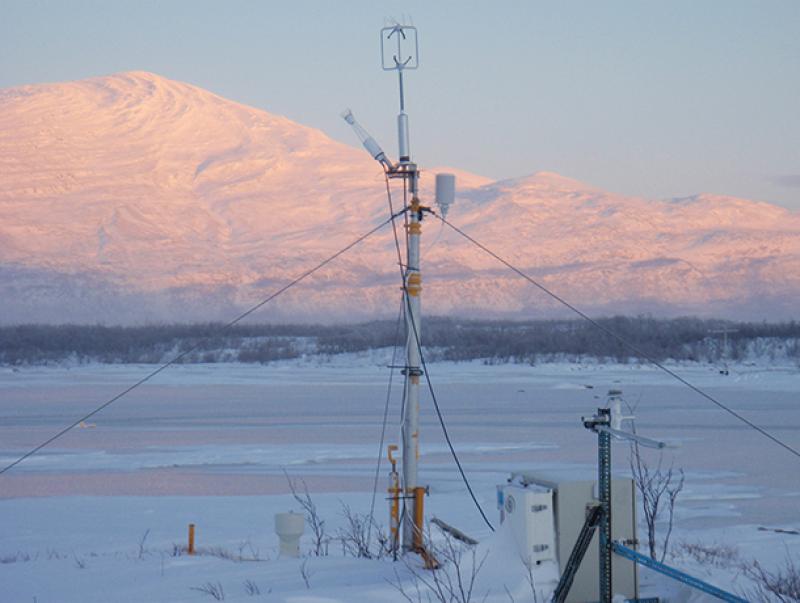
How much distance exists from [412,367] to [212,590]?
→ 341 cm

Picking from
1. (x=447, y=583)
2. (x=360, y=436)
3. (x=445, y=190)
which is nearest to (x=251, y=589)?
(x=447, y=583)

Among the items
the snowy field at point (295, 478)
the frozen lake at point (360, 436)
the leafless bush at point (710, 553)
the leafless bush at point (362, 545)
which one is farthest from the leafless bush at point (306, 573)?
the leafless bush at point (710, 553)

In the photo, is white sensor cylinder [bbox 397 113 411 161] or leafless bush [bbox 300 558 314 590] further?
white sensor cylinder [bbox 397 113 411 161]

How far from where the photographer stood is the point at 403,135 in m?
10.4

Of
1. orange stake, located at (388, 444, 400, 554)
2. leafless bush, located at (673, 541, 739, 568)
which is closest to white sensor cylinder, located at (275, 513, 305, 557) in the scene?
orange stake, located at (388, 444, 400, 554)

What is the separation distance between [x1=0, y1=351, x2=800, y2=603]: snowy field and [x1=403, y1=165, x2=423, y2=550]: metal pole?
68 centimetres

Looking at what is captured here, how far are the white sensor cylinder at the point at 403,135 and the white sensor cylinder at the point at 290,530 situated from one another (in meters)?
3.43

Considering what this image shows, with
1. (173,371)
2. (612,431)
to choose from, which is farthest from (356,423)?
(173,371)

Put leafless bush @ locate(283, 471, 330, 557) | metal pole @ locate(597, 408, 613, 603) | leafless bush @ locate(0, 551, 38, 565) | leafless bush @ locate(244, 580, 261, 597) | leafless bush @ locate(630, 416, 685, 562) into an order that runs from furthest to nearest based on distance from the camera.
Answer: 1. leafless bush @ locate(0, 551, 38, 565)
2. leafless bush @ locate(283, 471, 330, 557)
3. leafless bush @ locate(630, 416, 685, 562)
4. leafless bush @ locate(244, 580, 261, 597)
5. metal pole @ locate(597, 408, 613, 603)

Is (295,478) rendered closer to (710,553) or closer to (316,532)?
(316,532)

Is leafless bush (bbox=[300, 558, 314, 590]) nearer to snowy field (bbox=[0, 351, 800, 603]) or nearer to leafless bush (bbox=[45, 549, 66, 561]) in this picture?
snowy field (bbox=[0, 351, 800, 603])

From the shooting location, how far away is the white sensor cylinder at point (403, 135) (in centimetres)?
1037

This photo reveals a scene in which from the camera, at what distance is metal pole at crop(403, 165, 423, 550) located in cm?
962

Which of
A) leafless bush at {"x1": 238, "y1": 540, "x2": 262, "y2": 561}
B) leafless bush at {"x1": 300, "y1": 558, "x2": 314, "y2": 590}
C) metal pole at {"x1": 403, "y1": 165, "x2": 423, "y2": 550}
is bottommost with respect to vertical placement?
leafless bush at {"x1": 238, "y1": 540, "x2": 262, "y2": 561}
